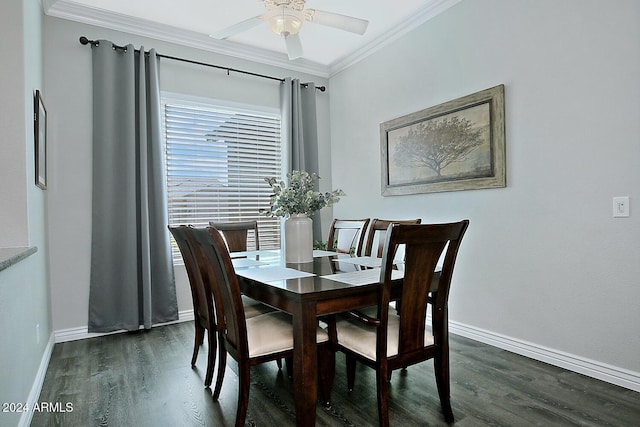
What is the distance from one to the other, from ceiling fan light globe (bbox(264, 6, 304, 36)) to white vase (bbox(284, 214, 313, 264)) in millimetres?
1268

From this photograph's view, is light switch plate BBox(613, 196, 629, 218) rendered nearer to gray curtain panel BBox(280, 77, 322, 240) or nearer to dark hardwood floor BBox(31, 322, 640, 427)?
dark hardwood floor BBox(31, 322, 640, 427)

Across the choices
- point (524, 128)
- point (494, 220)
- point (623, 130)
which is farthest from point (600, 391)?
point (524, 128)

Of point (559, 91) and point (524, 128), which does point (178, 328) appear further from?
point (559, 91)

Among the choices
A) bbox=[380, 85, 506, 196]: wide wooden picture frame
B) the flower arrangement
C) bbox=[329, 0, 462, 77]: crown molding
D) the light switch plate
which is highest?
bbox=[329, 0, 462, 77]: crown molding

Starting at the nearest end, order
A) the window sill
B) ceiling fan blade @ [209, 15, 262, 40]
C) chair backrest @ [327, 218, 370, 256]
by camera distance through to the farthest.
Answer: the window sill < ceiling fan blade @ [209, 15, 262, 40] < chair backrest @ [327, 218, 370, 256]

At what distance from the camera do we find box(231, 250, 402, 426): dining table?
1.63m

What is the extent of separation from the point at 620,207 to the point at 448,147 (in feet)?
4.42

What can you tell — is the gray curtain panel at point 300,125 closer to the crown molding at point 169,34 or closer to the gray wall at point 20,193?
the crown molding at point 169,34

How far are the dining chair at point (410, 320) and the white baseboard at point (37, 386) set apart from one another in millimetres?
1573

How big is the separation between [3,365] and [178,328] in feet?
6.94

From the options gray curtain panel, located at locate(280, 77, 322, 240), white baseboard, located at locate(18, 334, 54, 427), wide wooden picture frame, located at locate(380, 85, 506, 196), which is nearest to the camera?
white baseboard, located at locate(18, 334, 54, 427)

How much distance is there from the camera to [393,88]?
3889mm

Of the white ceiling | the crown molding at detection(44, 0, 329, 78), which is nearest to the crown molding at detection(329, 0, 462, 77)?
the white ceiling

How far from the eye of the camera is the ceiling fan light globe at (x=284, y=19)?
2.44 m
